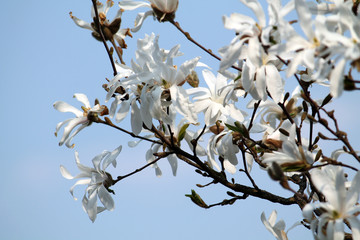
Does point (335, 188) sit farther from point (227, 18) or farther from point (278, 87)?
point (227, 18)

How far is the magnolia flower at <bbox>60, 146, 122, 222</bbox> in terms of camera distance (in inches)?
54.1

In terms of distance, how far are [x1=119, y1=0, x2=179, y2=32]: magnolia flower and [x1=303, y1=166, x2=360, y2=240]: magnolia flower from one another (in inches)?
22.4

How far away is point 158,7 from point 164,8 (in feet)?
0.05

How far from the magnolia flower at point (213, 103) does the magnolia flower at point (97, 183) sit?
279mm

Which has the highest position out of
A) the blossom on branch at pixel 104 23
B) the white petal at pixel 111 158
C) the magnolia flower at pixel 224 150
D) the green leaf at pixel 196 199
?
the blossom on branch at pixel 104 23

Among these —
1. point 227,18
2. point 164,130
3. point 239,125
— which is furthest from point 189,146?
point 227,18

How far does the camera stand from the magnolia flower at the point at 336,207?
3.00ft

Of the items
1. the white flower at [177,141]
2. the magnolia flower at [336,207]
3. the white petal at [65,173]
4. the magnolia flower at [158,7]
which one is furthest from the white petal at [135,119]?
the magnolia flower at [336,207]

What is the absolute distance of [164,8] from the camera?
126cm

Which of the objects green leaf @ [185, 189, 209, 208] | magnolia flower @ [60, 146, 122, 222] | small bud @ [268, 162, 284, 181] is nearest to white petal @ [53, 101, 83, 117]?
Result: magnolia flower @ [60, 146, 122, 222]

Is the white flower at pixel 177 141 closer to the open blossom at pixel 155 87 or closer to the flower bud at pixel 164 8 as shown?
the open blossom at pixel 155 87

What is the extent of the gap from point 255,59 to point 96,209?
26.3 inches

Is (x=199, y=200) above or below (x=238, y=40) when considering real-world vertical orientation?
below

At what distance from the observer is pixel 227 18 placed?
0.96 metres
